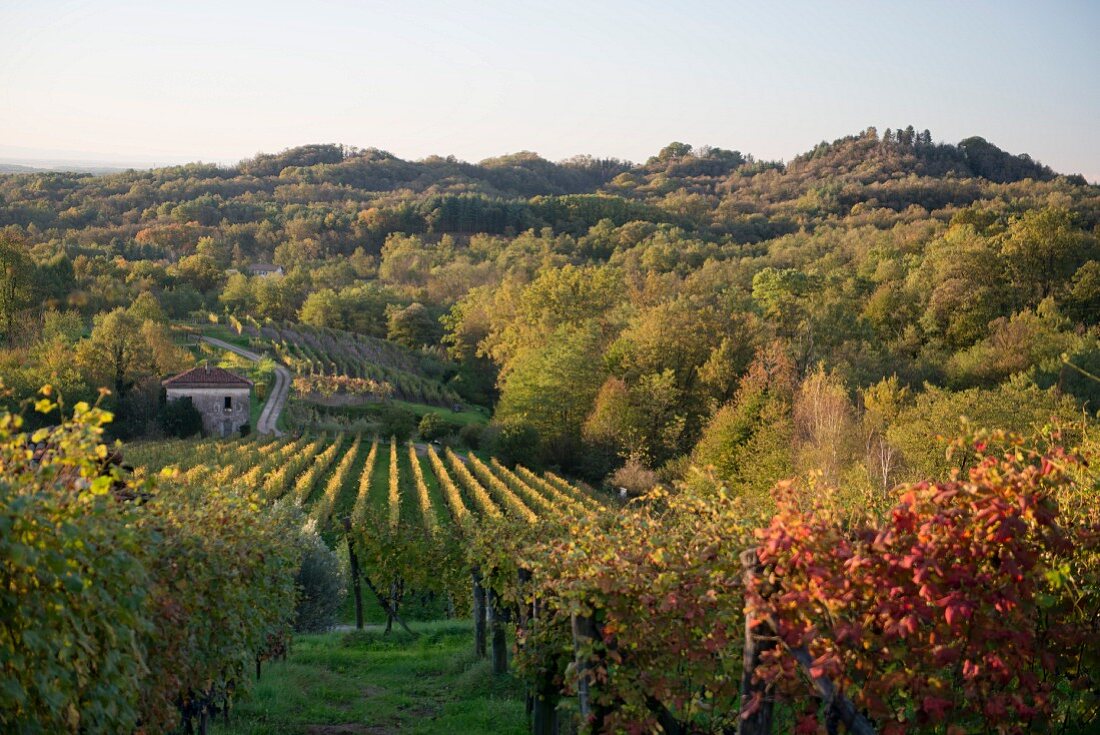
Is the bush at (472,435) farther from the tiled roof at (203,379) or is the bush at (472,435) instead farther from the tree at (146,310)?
the tree at (146,310)

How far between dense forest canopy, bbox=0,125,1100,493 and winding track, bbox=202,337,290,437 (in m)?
3.94

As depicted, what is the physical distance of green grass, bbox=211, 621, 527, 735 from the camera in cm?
1009

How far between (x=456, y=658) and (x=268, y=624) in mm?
5214

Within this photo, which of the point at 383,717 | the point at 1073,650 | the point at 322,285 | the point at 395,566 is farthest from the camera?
the point at 322,285

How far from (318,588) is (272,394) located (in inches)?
1428

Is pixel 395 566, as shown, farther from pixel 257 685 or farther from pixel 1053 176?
pixel 1053 176

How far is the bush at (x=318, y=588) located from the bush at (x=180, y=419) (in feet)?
95.4

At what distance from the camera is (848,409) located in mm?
32781

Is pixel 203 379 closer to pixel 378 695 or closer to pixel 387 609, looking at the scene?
pixel 387 609

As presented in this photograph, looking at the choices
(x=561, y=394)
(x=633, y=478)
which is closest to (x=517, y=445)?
(x=561, y=394)

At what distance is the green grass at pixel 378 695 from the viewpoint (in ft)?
33.1

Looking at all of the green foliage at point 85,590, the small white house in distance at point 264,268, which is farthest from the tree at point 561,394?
the small white house in distance at point 264,268

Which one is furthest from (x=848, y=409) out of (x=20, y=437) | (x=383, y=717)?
(x=20, y=437)

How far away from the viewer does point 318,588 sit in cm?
1769
